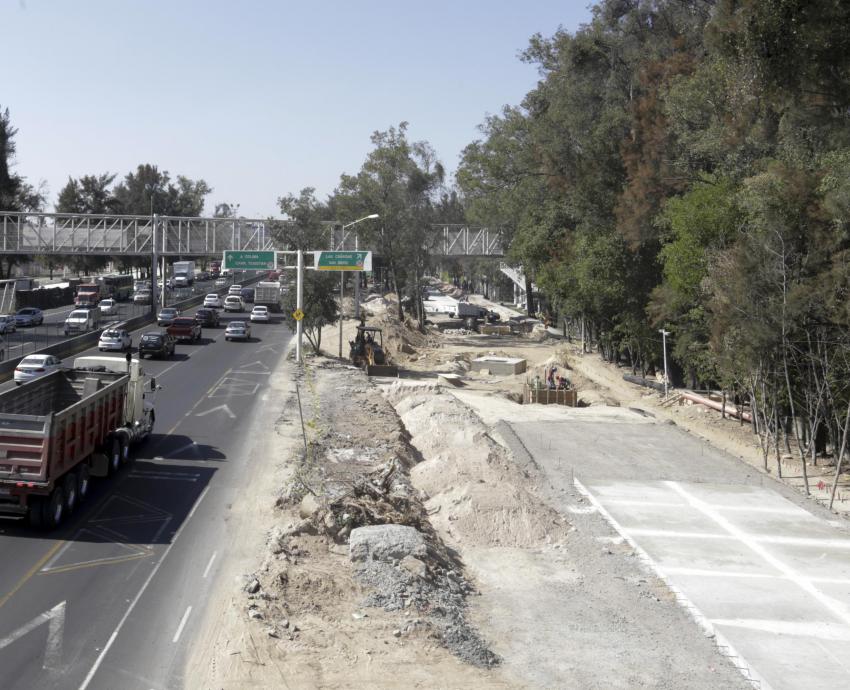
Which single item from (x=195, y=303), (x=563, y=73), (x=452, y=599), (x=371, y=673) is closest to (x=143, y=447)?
(x=452, y=599)

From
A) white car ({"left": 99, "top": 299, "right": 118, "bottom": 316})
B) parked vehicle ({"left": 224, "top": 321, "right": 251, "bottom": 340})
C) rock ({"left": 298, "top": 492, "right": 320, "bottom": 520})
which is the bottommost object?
rock ({"left": 298, "top": 492, "right": 320, "bottom": 520})

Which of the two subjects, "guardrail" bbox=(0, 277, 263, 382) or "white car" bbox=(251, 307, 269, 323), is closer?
"guardrail" bbox=(0, 277, 263, 382)

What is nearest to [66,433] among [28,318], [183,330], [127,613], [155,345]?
[127,613]

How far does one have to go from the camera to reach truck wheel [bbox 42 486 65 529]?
18.0 meters

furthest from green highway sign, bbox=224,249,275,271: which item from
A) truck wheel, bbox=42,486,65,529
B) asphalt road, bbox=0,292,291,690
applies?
truck wheel, bbox=42,486,65,529

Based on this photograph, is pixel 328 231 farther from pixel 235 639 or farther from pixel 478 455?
pixel 235 639

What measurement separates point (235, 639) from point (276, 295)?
7456 cm

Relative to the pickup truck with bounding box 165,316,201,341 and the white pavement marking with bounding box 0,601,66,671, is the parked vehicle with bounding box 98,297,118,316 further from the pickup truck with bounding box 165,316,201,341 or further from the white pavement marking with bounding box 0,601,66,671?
the white pavement marking with bounding box 0,601,66,671

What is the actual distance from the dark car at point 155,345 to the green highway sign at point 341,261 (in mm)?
9326

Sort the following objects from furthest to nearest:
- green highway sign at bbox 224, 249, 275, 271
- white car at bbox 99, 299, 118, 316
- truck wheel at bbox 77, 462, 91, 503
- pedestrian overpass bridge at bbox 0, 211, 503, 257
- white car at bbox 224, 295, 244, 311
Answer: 1. white car at bbox 224, 295, 244, 311
2. pedestrian overpass bridge at bbox 0, 211, 503, 257
3. white car at bbox 99, 299, 118, 316
4. green highway sign at bbox 224, 249, 275, 271
5. truck wheel at bbox 77, 462, 91, 503

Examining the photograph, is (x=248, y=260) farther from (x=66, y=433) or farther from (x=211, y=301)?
(x=211, y=301)

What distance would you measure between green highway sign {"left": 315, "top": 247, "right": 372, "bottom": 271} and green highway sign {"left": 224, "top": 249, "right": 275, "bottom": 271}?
102 inches

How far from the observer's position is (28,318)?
65.9 metres

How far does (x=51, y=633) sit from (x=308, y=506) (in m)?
6.84
